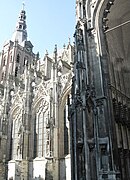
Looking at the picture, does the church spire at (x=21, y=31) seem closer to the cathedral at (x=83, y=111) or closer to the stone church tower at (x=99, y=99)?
the cathedral at (x=83, y=111)

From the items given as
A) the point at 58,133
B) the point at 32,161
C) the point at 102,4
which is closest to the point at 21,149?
the point at 32,161

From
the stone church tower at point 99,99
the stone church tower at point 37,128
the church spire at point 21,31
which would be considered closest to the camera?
the stone church tower at point 99,99

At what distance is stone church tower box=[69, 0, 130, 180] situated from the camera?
23.9 ft

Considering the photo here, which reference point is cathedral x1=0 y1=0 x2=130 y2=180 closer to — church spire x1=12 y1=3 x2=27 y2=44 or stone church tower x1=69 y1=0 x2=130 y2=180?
stone church tower x1=69 y1=0 x2=130 y2=180

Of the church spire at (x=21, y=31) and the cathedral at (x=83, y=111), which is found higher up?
the church spire at (x=21, y=31)

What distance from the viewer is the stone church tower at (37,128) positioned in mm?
15742

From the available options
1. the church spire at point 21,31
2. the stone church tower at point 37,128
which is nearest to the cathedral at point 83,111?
the stone church tower at point 37,128

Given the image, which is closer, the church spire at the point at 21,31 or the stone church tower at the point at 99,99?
the stone church tower at the point at 99,99

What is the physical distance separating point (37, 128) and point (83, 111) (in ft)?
39.0

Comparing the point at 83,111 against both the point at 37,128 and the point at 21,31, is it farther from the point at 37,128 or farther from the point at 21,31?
the point at 21,31

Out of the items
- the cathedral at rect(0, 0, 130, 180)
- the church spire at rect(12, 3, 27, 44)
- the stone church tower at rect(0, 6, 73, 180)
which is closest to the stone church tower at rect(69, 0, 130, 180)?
the cathedral at rect(0, 0, 130, 180)

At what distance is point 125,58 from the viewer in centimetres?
1276

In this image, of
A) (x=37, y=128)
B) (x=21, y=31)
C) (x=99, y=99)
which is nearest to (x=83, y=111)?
(x=99, y=99)

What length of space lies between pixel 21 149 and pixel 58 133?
3.65m
